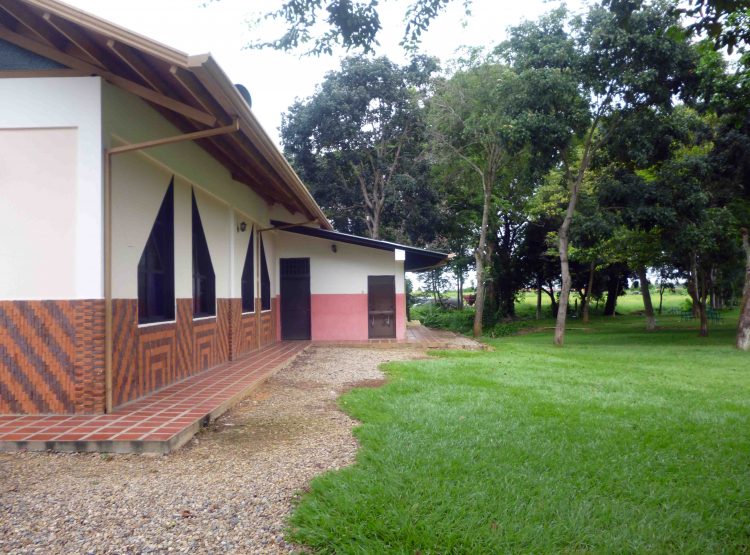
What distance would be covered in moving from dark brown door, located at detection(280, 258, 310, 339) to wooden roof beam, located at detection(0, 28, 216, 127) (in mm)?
8875

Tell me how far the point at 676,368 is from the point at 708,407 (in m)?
4.58

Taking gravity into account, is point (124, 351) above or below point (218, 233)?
below

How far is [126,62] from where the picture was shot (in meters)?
4.81

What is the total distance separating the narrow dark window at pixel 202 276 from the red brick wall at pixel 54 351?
3.03 metres

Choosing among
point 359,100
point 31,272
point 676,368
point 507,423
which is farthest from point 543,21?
point 31,272

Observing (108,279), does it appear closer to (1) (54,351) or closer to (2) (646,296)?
(1) (54,351)

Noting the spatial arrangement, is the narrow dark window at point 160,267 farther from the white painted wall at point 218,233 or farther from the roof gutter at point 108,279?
the roof gutter at point 108,279

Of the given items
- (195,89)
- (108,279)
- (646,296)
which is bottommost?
(646,296)

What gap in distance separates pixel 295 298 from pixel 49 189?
30.4 feet

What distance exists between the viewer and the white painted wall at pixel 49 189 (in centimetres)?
510

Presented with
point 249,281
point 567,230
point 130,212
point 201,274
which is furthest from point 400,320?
point 130,212

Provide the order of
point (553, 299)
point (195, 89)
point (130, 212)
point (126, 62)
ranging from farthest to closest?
point (553, 299), point (130, 212), point (195, 89), point (126, 62)

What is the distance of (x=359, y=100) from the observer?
20297 millimetres

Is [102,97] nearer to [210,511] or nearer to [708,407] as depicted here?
[210,511]
